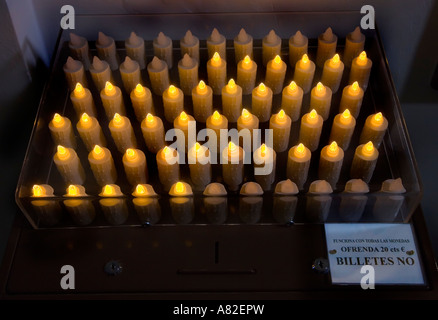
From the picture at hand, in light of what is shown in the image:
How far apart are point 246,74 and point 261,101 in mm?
90

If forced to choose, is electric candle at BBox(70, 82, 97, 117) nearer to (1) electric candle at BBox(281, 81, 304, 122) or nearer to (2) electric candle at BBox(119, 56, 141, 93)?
(2) electric candle at BBox(119, 56, 141, 93)

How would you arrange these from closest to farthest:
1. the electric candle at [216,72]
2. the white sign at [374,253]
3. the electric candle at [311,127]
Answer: the white sign at [374,253] → the electric candle at [311,127] → the electric candle at [216,72]

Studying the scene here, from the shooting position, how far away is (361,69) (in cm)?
112

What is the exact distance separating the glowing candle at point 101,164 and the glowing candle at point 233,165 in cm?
21

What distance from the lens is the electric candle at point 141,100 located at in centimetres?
108

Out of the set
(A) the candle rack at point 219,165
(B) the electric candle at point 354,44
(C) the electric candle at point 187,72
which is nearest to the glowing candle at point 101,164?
(A) the candle rack at point 219,165

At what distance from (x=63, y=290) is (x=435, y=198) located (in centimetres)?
84

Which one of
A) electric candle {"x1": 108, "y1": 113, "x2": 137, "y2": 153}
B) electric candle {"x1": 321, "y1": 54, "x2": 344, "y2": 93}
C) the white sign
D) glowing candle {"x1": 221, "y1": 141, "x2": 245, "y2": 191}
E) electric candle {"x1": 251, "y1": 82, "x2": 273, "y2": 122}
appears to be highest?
electric candle {"x1": 321, "y1": 54, "x2": 344, "y2": 93}

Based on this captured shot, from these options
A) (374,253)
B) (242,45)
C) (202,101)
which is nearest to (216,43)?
(242,45)

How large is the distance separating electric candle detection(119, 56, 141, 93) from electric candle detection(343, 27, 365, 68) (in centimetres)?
47

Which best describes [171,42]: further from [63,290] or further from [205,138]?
[63,290]

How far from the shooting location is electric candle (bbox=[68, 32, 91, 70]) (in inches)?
45.8

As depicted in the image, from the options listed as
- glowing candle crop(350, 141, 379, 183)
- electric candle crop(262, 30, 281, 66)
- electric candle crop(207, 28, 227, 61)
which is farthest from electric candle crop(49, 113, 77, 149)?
glowing candle crop(350, 141, 379, 183)

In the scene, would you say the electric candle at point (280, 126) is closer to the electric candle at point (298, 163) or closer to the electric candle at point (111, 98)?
the electric candle at point (298, 163)
